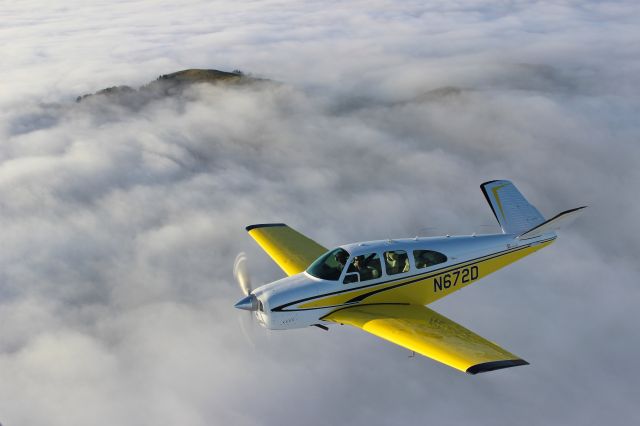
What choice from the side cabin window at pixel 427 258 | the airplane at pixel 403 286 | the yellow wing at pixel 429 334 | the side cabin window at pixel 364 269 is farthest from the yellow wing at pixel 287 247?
the side cabin window at pixel 427 258

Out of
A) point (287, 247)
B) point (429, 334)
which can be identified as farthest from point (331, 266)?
point (287, 247)

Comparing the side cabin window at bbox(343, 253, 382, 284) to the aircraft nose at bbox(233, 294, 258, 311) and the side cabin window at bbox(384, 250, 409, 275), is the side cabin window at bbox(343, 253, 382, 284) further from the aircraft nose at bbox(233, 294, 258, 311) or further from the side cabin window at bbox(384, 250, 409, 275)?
the aircraft nose at bbox(233, 294, 258, 311)

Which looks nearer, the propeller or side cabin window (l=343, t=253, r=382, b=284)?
the propeller

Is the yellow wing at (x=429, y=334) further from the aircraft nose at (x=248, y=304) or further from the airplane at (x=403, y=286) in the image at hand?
the aircraft nose at (x=248, y=304)

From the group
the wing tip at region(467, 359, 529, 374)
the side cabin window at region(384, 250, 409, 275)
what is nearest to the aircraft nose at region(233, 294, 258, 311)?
the side cabin window at region(384, 250, 409, 275)

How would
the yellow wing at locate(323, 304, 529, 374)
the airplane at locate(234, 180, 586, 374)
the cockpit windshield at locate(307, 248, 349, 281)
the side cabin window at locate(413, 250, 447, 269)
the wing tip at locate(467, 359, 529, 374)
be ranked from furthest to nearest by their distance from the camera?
the side cabin window at locate(413, 250, 447, 269) → the cockpit windshield at locate(307, 248, 349, 281) → the airplane at locate(234, 180, 586, 374) → the yellow wing at locate(323, 304, 529, 374) → the wing tip at locate(467, 359, 529, 374)

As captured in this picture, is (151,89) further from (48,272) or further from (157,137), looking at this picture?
(48,272)

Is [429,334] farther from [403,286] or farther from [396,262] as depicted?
[396,262]

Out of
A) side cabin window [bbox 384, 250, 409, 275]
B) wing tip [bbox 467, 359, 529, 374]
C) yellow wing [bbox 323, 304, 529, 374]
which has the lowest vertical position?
yellow wing [bbox 323, 304, 529, 374]
